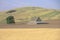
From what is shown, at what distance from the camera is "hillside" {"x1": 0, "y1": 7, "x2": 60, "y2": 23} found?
158 centimetres

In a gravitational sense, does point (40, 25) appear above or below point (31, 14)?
below

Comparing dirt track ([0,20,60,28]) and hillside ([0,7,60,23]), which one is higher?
hillside ([0,7,60,23])

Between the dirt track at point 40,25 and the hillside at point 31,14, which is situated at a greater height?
the hillside at point 31,14

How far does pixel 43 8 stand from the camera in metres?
1.61

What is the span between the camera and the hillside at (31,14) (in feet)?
5.19

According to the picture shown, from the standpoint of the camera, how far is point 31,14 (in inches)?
62.7
